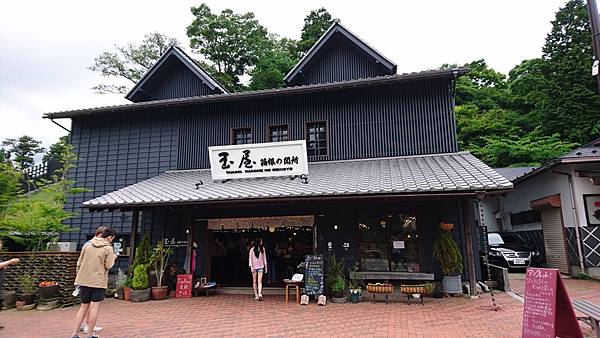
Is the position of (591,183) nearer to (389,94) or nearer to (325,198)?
(389,94)

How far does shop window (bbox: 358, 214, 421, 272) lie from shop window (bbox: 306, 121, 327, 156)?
2.92 meters

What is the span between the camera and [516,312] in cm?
710

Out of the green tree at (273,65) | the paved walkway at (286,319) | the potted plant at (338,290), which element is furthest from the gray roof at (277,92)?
the green tree at (273,65)

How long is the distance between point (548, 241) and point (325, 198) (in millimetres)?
10657

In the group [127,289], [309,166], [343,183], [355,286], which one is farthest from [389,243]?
[127,289]

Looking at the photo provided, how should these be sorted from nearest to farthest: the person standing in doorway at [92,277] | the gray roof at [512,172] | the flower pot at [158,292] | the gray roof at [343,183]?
1. the person standing in doorway at [92,277]
2. the gray roof at [343,183]
3. the flower pot at [158,292]
4. the gray roof at [512,172]

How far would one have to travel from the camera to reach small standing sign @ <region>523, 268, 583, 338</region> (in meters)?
4.57

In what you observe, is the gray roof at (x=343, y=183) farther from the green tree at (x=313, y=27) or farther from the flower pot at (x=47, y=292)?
the green tree at (x=313, y=27)

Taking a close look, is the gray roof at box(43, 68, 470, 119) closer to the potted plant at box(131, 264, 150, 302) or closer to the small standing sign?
the potted plant at box(131, 264, 150, 302)

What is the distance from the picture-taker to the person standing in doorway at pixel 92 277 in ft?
17.9

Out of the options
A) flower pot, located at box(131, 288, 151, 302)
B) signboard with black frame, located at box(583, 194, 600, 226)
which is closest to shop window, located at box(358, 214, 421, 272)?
flower pot, located at box(131, 288, 151, 302)

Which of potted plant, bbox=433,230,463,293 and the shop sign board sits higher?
the shop sign board

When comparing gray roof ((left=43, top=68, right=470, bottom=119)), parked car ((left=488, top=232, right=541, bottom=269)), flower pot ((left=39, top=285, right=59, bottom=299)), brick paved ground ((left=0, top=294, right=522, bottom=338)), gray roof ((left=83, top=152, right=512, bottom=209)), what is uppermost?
gray roof ((left=43, top=68, right=470, bottom=119))

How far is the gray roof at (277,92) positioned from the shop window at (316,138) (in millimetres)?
1154
